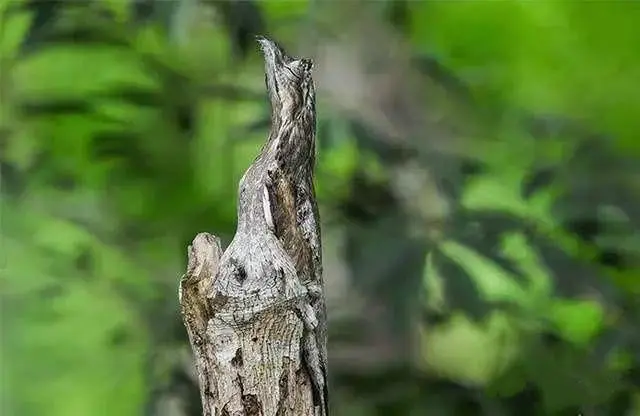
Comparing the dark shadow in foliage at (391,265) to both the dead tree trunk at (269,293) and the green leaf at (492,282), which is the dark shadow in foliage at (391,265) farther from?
the dead tree trunk at (269,293)

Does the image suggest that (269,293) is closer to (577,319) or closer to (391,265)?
(391,265)

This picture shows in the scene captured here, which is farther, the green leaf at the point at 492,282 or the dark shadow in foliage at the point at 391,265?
the green leaf at the point at 492,282

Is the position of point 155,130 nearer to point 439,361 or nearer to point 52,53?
point 52,53

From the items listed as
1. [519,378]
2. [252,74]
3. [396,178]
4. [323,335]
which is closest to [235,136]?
[252,74]

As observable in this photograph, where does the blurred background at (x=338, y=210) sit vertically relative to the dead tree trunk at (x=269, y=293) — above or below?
above

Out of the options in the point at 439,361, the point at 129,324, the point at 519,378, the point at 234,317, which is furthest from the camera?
the point at 439,361

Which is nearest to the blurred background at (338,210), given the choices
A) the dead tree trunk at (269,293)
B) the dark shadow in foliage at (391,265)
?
the dark shadow in foliage at (391,265)

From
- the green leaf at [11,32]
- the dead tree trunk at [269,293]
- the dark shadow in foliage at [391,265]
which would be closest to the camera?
the dead tree trunk at [269,293]
